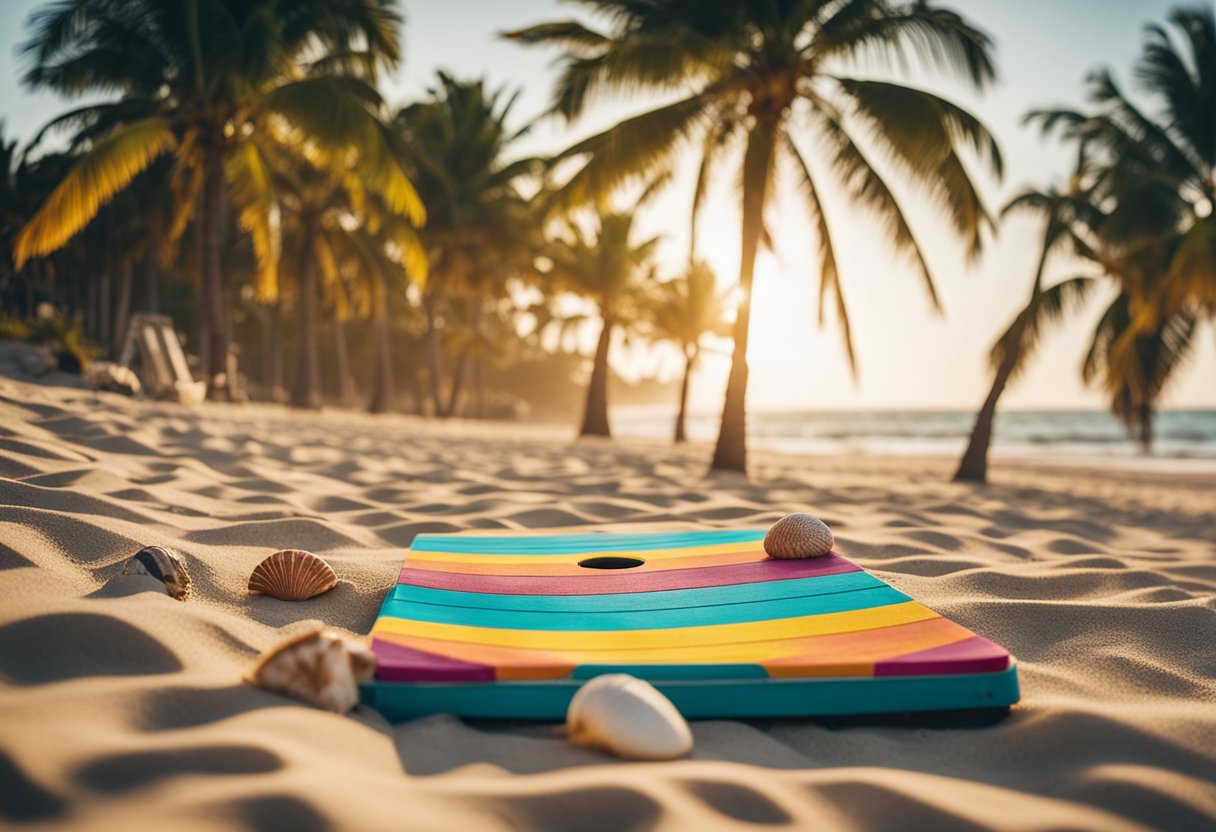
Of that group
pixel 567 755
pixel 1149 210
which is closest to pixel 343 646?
pixel 567 755

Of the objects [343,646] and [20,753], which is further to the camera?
[343,646]

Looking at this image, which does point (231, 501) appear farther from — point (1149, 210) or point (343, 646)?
point (1149, 210)

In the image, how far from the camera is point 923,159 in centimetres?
652

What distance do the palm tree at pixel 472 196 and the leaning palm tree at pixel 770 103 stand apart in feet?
34.9

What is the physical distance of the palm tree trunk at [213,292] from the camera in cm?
1045

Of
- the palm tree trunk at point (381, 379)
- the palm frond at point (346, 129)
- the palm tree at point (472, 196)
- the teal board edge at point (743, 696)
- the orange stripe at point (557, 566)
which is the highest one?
the palm tree at point (472, 196)

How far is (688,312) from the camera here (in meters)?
16.8

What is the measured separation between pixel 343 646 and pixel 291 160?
49.6 ft

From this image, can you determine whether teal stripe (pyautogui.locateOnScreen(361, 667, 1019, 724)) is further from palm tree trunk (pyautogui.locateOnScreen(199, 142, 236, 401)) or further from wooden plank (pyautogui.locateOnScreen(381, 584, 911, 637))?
palm tree trunk (pyautogui.locateOnScreen(199, 142, 236, 401))

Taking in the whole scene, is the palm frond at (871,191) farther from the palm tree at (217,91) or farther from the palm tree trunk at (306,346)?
the palm tree trunk at (306,346)

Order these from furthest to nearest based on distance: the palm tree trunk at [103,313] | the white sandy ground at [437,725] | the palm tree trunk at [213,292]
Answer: the palm tree trunk at [103,313] → the palm tree trunk at [213,292] → the white sandy ground at [437,725]

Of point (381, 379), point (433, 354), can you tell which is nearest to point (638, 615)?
point (433, 354)

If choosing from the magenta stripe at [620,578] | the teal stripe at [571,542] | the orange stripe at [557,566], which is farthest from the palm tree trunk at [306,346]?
the magenta stripe at [620,578]

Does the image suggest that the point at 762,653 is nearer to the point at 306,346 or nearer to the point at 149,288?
the point at 306,346
